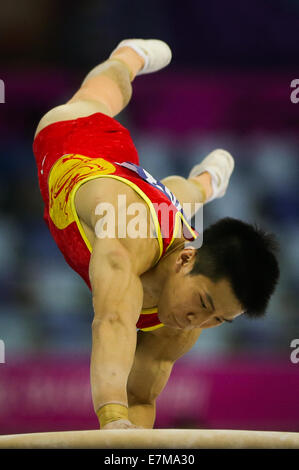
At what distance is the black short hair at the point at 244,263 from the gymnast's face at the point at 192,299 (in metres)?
0.02

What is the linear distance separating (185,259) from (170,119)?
2.04 metres

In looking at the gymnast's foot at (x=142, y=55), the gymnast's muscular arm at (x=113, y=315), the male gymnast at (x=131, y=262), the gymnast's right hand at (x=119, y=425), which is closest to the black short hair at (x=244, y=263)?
the male gymnast at (x=131, y=262)

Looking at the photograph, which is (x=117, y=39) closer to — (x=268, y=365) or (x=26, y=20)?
(x=26, y=20)

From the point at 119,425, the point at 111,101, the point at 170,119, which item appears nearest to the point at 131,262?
the point at 119,425

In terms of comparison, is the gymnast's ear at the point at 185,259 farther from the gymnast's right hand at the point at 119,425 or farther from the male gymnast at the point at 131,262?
the gymnast's right hand at the point at 119,425

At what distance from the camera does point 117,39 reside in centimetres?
371

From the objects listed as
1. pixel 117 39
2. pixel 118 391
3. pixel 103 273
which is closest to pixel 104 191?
pixel 103 273

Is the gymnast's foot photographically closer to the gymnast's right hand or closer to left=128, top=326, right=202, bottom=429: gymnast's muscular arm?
left=128, top=326, right=202, bottom=429: gymnast's muscular arm

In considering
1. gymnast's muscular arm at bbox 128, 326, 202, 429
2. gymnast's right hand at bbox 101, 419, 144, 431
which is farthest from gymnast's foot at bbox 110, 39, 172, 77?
gymnast's right hand at bbox 101, 419, 144, 431

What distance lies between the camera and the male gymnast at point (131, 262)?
1467 millimetres

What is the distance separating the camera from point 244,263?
1.57m

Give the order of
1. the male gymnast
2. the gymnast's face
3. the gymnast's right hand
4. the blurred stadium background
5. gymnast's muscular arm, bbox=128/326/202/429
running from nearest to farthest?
the gymnast's right hand → the male gymnast → the gymnast's face → gymnast's muscular arm, bbox=128/326/202/429 → the blurred stadium background

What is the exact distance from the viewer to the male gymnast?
1.47 metres

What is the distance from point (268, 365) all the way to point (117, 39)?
5.81 ft
